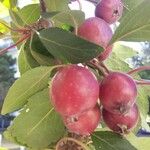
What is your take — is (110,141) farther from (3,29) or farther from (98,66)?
(3,29)

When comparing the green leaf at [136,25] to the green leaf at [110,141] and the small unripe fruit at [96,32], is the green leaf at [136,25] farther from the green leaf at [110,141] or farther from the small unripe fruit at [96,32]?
the green leaf at [110,141]

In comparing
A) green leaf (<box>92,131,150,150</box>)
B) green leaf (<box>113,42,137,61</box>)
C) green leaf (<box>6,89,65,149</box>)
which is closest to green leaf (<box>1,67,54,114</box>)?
green leaf (<box>6,89,65,149</box>)

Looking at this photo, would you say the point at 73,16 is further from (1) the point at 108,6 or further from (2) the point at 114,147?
(2) the point at 114,147

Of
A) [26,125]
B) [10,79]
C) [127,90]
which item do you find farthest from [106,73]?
[10,79]

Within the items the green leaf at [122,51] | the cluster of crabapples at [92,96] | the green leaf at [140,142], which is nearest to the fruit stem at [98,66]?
the cluster of crabapples at [92,96]

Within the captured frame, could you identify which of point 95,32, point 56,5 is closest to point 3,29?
point 56,5

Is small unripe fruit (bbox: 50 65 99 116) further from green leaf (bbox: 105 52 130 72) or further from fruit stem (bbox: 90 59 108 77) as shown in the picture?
green leaf (bbox: 105 52 130 72)

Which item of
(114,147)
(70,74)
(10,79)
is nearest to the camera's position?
(70,74)
